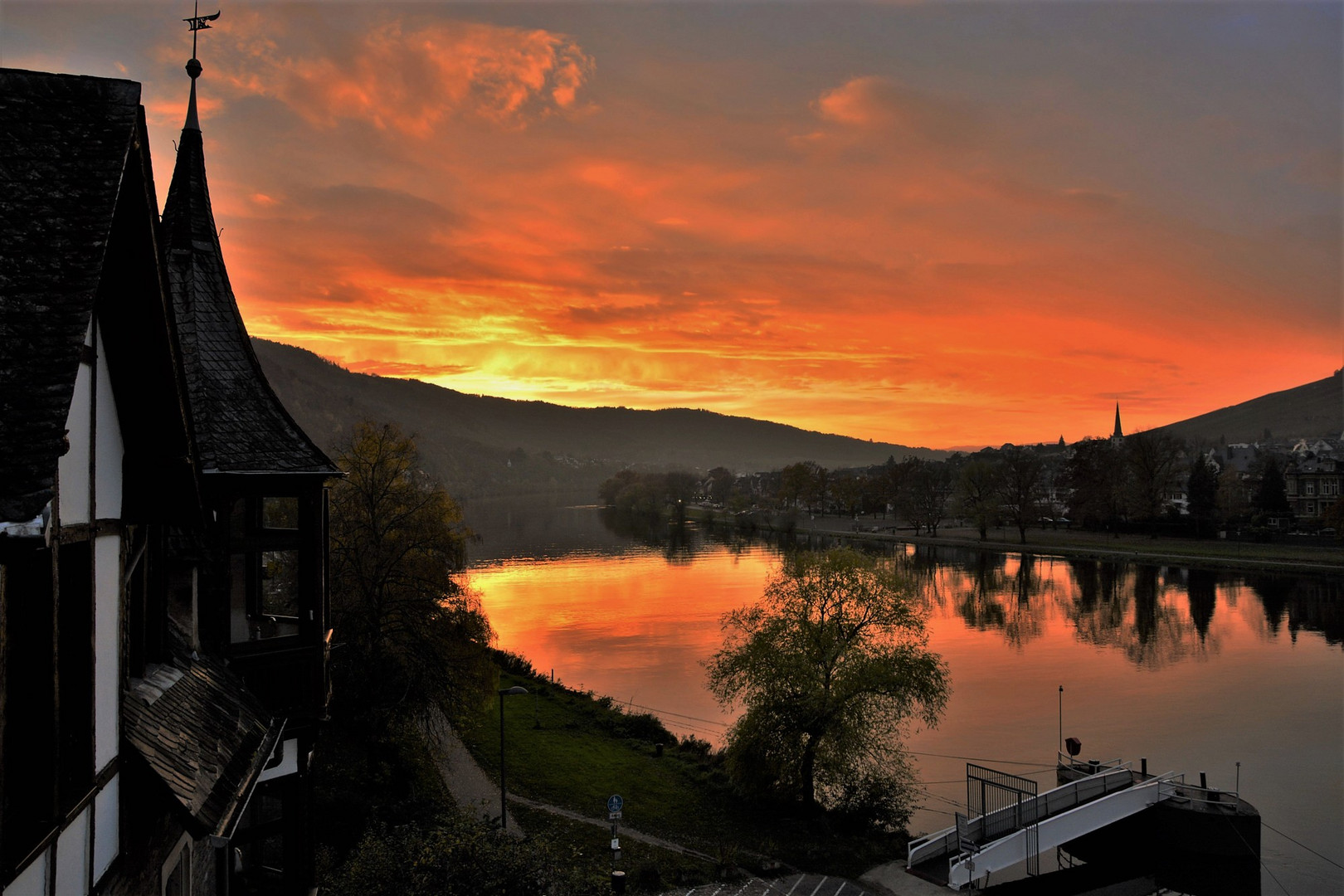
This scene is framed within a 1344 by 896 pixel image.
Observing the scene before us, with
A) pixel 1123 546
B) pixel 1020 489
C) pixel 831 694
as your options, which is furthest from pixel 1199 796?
pixel 1020 489

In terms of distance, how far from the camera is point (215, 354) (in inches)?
430

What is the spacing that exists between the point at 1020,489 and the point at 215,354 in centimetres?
10527

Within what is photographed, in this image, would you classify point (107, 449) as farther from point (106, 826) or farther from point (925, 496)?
point (925, 496)

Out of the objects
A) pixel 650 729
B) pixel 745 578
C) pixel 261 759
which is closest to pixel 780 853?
pixel 650 729

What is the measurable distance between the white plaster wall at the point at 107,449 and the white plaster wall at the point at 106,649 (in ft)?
0.67

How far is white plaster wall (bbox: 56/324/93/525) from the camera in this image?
5.20 meters

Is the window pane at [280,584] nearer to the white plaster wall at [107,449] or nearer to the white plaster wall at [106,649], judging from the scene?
the white plaster wall at [106,649]

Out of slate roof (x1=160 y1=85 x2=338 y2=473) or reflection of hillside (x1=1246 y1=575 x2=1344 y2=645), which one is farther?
reflection of hillside (x1=1246 y1=575 x2=1344 y2=645)

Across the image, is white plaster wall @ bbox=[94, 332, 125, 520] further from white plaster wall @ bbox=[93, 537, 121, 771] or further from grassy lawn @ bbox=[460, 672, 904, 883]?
grassy lawn @ bbox=[460, 672, 904, 883]

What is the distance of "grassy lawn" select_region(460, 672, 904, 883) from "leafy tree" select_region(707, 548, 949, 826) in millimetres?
1314

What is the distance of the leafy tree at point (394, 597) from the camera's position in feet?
83.5

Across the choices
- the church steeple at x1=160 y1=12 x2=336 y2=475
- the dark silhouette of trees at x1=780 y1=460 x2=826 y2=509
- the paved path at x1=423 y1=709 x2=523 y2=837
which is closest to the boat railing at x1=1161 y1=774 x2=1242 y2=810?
the paved path at x1=423 y1=709 x2=523 y2=837

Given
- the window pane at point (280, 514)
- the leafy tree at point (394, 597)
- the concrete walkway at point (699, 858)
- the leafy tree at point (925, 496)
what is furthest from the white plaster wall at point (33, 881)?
the leafy tree at point (925, 496)

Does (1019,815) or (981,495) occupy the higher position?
(981,495)
